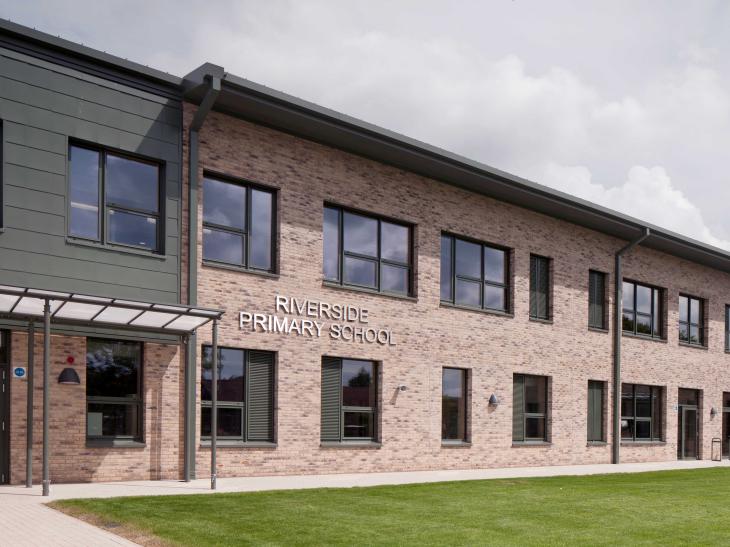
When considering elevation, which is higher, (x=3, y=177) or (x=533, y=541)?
(x=3, y=177)

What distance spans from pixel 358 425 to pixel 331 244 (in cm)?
411

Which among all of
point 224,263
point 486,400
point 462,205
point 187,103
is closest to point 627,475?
point 486,400

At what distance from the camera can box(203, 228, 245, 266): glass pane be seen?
16.9m

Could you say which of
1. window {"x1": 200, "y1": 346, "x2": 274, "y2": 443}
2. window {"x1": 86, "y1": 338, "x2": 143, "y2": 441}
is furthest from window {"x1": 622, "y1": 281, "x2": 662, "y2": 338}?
window {"x1": 86, "y1": 338, "x2": 143, "y2": 441}

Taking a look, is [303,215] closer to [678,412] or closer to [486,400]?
[486,400]

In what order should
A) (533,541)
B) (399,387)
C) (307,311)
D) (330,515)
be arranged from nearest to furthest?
(533,541) → (330,515) → (307,311) → (399,387)

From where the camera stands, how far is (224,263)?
17.1m

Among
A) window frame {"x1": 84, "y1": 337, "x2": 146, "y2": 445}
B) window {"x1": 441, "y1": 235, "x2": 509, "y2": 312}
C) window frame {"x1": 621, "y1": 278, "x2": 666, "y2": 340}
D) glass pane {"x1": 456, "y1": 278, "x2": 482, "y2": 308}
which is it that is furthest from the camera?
window frame {"x1": 621, "y1": 278, "x2": 666, "y2": 340}

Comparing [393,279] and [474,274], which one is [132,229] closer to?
Answer: [393,279]

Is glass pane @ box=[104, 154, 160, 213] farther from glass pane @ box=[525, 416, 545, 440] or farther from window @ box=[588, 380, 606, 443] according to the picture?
window @ box=[588, 380, 606, 443]

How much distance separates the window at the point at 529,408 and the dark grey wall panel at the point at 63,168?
10997 millimetres

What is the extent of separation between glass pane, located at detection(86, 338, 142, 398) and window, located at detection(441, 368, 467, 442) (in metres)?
8.34

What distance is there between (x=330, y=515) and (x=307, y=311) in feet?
23.2

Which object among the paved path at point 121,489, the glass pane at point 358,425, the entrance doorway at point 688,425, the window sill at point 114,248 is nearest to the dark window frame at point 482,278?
the glass pane at point 358,425
